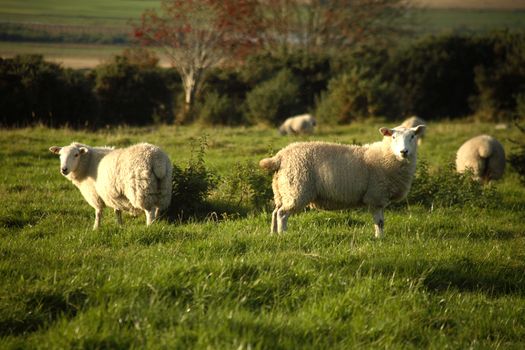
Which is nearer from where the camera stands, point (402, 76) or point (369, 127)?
point (369, 127)

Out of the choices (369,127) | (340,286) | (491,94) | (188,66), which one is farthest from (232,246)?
(491,94)

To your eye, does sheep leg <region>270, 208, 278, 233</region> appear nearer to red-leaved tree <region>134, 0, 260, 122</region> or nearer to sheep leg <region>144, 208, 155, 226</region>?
sheep leg <region>144, 208, 155, 226</region>

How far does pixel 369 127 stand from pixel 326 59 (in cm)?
1021

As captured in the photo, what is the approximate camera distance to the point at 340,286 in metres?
5.07

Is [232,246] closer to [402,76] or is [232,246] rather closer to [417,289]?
[417,289]

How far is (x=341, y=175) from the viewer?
7516 millimetres

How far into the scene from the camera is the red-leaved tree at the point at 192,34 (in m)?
29.5

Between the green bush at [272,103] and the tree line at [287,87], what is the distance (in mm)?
45

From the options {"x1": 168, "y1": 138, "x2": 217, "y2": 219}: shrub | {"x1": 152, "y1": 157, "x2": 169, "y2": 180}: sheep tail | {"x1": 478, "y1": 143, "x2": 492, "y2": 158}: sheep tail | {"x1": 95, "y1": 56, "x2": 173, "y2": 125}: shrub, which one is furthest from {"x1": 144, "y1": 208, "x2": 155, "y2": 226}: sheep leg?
{"x1": 95, "y1": 56, "x2": 173, "y2": 125}: shrub

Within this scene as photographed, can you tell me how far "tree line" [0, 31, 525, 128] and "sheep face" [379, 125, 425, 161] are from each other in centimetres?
1483

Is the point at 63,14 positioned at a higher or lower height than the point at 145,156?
higher

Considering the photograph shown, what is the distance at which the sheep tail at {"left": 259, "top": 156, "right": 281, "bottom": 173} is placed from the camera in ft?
24.8

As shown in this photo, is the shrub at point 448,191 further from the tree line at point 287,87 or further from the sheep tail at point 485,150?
the tree line at point 287,87

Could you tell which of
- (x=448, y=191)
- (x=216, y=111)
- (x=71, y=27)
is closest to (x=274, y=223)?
(x=448, y=191)
